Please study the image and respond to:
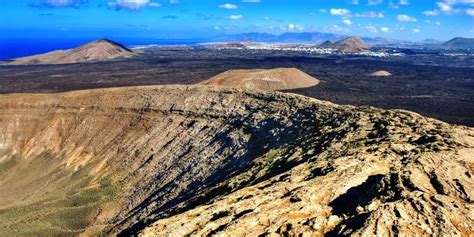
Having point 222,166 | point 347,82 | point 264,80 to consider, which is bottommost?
point 347,82

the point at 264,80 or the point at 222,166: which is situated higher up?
the point at 222,166

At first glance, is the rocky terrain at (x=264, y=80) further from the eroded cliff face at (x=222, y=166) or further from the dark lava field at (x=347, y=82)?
the eroded cliff face at (x=222, y=166)

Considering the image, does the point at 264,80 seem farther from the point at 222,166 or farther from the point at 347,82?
the point at 222,166

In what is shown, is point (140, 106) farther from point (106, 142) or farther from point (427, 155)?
point (427, 155)

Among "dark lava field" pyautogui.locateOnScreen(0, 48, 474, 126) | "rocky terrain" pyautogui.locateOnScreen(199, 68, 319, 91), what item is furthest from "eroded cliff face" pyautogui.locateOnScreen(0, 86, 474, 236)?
"dark lava field" pyautogui.locateOnScreen(0, 48, 474, 126)

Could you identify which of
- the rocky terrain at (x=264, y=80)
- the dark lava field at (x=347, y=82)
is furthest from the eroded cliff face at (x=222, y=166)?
the dark lava field at (x=347, y=82)

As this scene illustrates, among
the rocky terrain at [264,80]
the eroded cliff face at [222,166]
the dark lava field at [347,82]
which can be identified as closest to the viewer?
the eroded cliff face at [222,166]

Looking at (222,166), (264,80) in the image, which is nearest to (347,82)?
(264,80)
